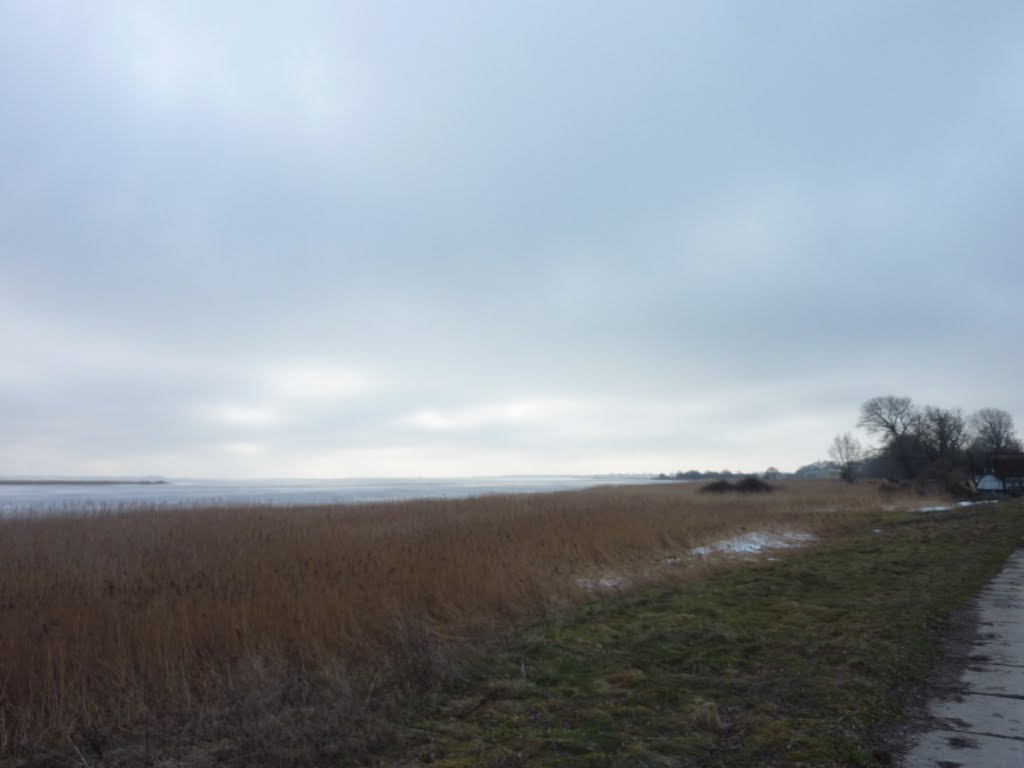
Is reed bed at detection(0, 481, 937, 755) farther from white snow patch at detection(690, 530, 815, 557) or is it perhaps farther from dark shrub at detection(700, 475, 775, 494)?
dark shrub at detection(700, 475, 775, 494)

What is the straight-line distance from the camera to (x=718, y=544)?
16625 mm

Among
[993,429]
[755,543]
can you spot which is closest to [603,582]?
[755,543]

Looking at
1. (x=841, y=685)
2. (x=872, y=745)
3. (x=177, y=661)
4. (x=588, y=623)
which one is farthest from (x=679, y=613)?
(x=177, y=661)

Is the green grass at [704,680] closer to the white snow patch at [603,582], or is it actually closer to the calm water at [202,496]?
the white snow patch at [603,582]

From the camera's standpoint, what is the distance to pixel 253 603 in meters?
8.49

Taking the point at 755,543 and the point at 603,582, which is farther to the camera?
the point at 755,543

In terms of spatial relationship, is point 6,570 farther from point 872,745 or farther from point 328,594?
point 872,745

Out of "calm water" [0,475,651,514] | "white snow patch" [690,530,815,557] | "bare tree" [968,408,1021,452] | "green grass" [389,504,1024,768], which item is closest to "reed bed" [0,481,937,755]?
"white snow patch" [690,530,815,557]

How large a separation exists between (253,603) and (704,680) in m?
5.62

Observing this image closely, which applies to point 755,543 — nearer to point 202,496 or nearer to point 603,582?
point 603,582

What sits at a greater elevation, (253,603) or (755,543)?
(253,603)

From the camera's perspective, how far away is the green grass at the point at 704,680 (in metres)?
4.32

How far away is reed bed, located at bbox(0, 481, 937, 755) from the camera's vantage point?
6055 mm

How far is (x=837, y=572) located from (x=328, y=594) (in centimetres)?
845
